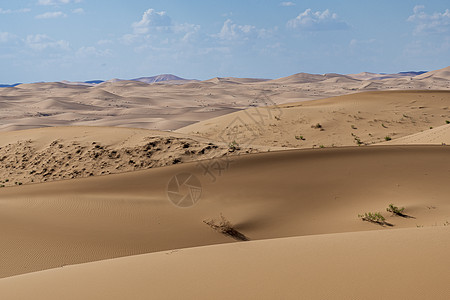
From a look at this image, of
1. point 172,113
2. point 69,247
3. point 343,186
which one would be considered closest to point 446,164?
point 343,186

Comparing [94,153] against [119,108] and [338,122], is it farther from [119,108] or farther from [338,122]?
[119,108]

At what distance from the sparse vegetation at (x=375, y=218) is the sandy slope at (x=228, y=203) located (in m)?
0.18

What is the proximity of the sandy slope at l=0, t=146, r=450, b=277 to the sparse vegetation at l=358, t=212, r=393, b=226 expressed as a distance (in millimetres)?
176

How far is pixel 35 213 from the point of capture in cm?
852

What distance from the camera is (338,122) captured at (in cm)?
2739

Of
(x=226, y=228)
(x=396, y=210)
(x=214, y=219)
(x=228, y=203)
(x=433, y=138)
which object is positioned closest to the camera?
(x=396, y=210)

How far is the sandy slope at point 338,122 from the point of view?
2455 cm

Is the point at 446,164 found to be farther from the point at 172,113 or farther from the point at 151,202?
the point at 172,113

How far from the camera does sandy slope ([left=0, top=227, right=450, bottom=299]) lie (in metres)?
3.73

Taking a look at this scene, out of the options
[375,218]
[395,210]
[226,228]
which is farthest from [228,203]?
[395,210]

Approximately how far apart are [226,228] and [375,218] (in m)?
2.80

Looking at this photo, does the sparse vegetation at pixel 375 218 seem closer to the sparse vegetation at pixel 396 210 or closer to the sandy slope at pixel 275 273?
the sparse vegetation at pixel 396 210

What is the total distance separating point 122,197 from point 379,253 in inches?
265

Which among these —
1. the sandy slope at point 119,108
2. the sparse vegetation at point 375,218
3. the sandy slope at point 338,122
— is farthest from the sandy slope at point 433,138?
the sandy slope at point 119,108
